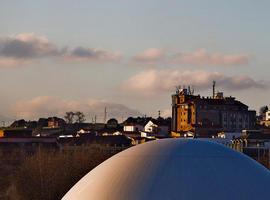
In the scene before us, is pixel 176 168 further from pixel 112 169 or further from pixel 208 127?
pixel 208 127

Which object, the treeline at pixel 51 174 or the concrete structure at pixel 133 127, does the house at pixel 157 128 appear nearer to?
the concrete structure at pixel 133 127

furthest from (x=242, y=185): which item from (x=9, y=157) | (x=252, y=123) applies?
(x=252, y=123)

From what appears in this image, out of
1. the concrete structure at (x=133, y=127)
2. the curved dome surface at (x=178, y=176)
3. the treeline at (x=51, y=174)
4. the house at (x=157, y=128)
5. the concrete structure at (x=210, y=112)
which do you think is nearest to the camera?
the curved dome surface at (x=178, y=176)

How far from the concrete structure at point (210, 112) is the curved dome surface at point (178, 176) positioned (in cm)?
9525

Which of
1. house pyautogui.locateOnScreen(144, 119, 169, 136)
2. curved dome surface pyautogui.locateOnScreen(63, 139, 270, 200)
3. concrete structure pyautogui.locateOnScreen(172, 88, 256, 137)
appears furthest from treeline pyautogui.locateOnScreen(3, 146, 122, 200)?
concrete structure pyautogui.locateOnScreen(172, 88, 256, 137)

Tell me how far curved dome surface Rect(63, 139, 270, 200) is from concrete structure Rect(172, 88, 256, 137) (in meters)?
95.3

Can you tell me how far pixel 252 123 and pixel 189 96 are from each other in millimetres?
12720

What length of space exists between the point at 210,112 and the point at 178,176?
4020 inches

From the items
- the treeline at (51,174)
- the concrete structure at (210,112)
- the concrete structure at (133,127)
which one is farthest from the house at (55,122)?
the treeline at (51,174)

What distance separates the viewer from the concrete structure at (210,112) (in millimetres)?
113188

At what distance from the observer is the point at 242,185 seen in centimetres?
1296

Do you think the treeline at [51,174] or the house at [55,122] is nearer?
the treeline at [51,174]

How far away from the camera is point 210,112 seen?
375 feet

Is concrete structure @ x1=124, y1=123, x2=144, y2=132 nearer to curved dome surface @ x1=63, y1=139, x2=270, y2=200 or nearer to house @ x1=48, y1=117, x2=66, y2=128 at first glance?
house @ x1=48, y1=117, x2=66, y2=128
